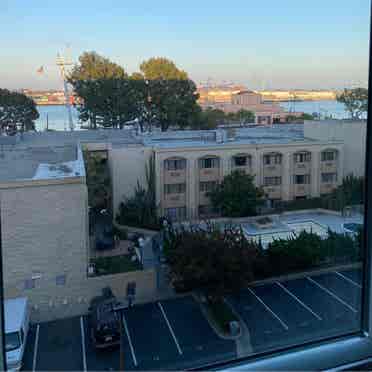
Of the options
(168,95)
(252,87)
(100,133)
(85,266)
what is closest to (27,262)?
(85,266)

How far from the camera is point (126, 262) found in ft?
13.2

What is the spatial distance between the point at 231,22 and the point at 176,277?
7.90 ft

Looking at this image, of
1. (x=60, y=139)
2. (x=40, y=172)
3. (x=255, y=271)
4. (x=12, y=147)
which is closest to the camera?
(x=40, y=172)

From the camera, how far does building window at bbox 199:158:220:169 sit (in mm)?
7555

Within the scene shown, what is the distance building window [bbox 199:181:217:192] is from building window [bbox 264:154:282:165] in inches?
40.1

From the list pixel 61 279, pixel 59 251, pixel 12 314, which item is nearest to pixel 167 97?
pixel 59 251

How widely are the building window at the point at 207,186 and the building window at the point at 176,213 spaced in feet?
2.61

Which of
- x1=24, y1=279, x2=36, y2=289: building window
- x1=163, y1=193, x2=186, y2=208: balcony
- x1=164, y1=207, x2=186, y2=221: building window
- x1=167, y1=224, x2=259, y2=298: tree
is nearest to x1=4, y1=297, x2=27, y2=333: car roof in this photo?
x1=24, y1=279, x2=36, y2=289: building window

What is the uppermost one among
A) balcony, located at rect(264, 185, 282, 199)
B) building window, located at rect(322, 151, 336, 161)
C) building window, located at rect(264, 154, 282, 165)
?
building window, located at rect(322, 151, 336, 161)

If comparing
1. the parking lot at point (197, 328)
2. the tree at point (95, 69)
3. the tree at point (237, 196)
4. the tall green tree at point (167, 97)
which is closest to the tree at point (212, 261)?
the parking lot at point (197, 328)

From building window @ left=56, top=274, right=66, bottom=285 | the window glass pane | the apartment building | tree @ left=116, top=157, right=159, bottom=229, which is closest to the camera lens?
the window glass pane

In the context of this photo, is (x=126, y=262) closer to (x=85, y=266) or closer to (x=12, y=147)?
→ (x=85, y=266)

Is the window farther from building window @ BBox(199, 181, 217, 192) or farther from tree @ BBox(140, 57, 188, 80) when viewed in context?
tree @ BBox(140, 57, 188, 80)

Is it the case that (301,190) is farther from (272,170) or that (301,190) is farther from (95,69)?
(95,69)
